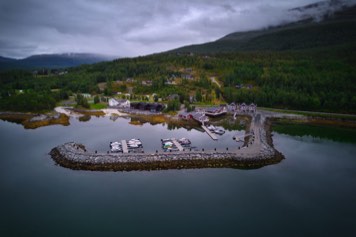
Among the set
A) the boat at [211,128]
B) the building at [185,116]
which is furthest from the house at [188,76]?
the boat at [211,128]

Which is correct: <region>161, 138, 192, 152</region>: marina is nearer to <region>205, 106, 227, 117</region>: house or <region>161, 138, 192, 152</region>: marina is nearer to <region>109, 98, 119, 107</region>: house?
<region>205, 106, 227, 117</region>: house

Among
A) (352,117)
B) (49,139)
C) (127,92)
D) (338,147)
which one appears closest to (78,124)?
(49,139)

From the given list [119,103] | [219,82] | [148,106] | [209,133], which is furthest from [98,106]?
[219,82]

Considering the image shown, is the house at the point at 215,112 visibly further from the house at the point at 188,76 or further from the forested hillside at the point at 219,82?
the house at the point at 188,76

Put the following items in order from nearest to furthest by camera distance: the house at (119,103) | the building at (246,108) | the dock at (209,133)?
the dock at (209,133) < the building at (246,108) < the house at (119,103)

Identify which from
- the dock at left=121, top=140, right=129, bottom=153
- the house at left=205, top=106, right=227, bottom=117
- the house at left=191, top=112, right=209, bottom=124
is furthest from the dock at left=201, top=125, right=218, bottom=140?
the dock at left=121, top=140, right=129, bottom=153

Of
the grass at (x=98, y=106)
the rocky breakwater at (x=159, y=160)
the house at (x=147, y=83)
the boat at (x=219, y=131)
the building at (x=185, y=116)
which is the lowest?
the rocky breakwater at (x=159, y=160)

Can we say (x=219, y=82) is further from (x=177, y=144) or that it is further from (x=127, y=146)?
(x=127, y=146)

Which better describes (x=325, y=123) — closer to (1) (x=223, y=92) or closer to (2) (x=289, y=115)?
(2) (x=289, y=115)

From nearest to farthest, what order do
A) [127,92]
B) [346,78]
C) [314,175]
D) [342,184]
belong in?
[342,184] → [314,175] → [346,78] → [127,92]
